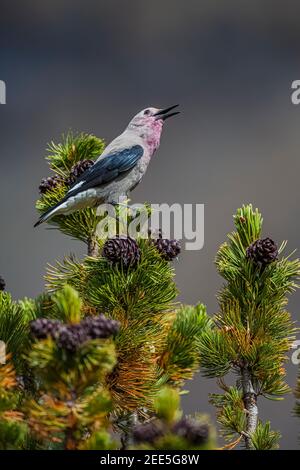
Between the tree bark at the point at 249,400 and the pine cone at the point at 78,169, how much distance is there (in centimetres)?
70

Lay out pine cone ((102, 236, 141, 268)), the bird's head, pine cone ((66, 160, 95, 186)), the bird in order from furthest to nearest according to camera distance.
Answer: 1. the bird's head
2. the bird
3. pine cone ((66, 160, 95, 186))
4. pine cone ((102, 236, 141, 268))

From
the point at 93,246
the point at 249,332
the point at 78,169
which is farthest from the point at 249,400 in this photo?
the point at 78,169

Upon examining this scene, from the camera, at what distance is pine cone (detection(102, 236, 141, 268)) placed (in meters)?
1.35

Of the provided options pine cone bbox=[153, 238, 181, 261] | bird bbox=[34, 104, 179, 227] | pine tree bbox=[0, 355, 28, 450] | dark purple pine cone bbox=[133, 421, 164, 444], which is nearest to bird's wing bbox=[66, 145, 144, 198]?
bird bbox=[34, 104, 179, 227]

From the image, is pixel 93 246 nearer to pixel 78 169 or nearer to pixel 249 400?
pixel 78 169

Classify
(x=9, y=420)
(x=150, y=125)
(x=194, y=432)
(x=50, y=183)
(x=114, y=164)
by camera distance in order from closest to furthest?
(x=194, y=432), (x=9, y=420), (x=50, y=183), (x=114, y=164), (x=150, y=125)

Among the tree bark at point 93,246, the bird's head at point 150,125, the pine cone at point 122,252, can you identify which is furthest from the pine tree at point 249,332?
the bird's head at point 150,125

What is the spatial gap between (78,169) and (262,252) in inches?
24.7

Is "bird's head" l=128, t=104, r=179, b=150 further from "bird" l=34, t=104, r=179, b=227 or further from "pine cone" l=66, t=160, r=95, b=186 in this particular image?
"pine cone" l=66, t=160, r=95, b=186

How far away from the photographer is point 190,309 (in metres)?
1.26

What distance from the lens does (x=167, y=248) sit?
4.75 ft

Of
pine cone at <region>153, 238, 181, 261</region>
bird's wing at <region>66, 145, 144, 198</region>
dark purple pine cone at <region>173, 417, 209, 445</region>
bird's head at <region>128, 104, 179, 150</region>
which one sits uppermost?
bird's head at <region>128, 104, 179, 150</region>
